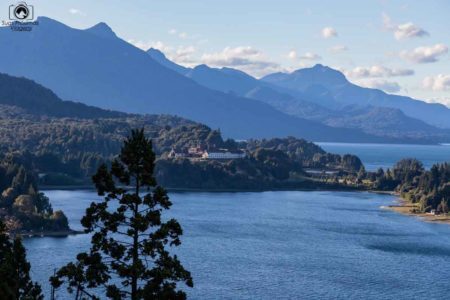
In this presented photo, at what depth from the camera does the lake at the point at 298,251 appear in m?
71.1

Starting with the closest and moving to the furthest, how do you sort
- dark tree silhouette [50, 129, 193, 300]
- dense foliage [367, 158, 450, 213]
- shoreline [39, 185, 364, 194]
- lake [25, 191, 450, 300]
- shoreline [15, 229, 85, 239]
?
dark tree silhouette [50, 129, 193, 300]
lake [25, 191, 450, 300]
shoreline [15, 229, 85, 239]
dense foliage [367, 158, 450, 213]
shoreline [39, 185, 364, 194]

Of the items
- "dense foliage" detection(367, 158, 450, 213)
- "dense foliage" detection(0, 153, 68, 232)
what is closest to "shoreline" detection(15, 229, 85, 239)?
"dense foliage" detection(0, 153, 68, 232)

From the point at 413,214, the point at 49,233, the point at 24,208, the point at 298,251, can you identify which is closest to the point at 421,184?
the point at 413,214

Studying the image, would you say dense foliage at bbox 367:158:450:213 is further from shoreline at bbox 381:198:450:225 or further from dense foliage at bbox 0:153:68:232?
dense foliage at bbox 0:153:68:232

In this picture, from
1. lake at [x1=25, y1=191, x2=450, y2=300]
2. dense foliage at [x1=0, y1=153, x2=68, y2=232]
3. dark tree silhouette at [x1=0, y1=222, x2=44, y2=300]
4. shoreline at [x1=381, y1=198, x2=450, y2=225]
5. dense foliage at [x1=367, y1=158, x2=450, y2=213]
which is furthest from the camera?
dense foliage at [x1=367, y1=158, x2=450, y2=213]

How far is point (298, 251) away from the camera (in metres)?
91.8

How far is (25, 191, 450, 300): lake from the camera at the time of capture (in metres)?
71.1

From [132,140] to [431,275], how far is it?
56323 millimetres

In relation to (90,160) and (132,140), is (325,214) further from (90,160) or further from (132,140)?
(132,140)

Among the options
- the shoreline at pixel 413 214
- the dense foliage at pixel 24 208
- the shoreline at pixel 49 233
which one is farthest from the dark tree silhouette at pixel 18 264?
the shoreline at pixel 413 214

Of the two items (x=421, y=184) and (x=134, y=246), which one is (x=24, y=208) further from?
(x=421, y=184)

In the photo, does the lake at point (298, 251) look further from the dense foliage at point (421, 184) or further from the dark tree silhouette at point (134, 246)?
the dark tree silhouette at point (134, 246)

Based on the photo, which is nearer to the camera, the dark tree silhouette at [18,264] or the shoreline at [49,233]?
the dark tree silhouette at [18,264]

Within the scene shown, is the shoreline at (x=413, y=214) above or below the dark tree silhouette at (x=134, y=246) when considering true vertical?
below
